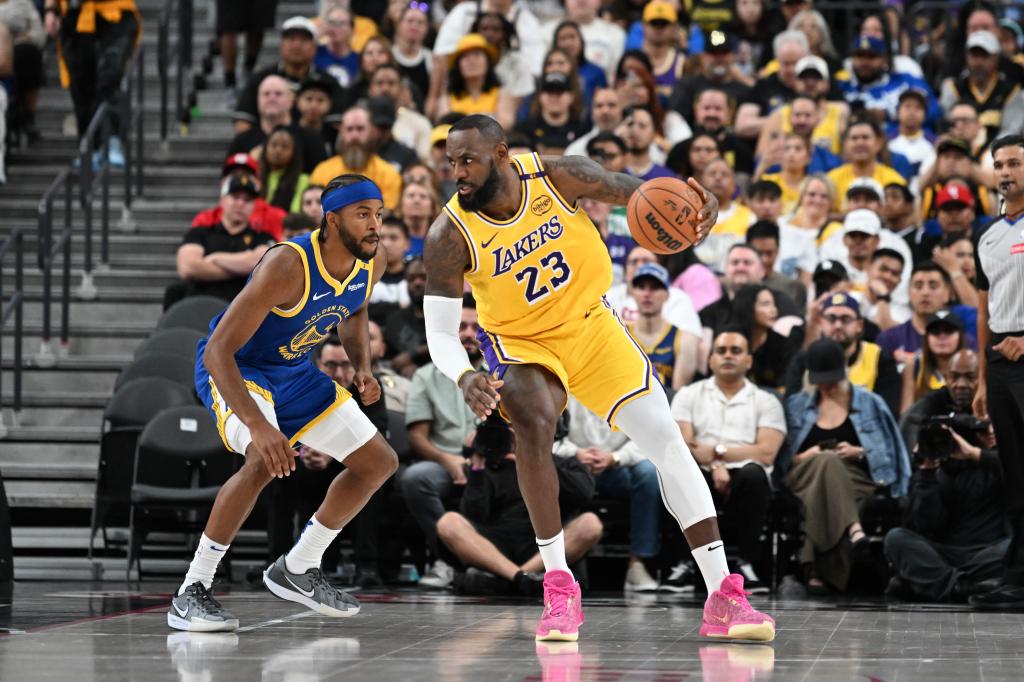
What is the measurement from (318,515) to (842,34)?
11420 millimetres

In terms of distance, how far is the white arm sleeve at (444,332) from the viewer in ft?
23.0

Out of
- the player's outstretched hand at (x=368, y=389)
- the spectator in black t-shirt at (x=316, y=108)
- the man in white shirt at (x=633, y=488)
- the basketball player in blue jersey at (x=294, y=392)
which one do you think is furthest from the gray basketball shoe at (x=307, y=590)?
the spectator in black t-shirt at (x=316, y=108)

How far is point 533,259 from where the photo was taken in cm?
697

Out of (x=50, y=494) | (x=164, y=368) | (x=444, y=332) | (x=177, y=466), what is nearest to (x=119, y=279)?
(x=164, y=368)

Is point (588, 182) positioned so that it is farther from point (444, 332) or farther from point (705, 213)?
point (444, 332)

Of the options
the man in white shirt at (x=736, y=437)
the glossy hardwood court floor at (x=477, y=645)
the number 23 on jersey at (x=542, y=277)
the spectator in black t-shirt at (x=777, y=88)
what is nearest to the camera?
the glossy hardwood court floor at (x=477, y=645)

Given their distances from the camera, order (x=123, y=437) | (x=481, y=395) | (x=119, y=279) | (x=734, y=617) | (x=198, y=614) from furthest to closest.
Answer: (x=119, y=279), (x=123, y=437), (x=198, y=614), (x=734, y=617), (x=481, y=395)

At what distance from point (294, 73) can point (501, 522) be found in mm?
6175

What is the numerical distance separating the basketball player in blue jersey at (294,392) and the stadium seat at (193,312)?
416cm

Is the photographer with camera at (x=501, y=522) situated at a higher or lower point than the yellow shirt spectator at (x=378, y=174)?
lower

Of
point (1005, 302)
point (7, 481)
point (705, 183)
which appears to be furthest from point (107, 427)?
point (1005, 302)

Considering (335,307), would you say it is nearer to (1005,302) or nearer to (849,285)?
(1005,302)

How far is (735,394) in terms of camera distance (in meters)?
10.6

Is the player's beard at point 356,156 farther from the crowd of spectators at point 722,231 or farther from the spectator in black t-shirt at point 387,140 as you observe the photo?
the spectator in black t-shirt at point 387,140
